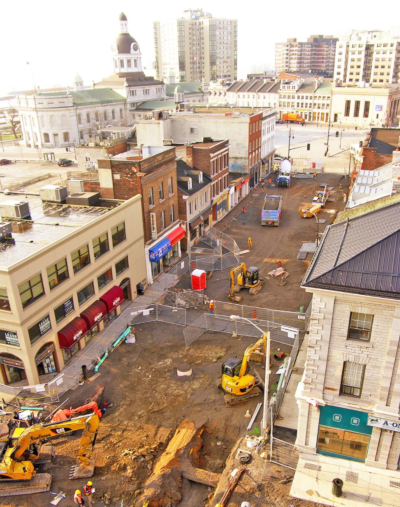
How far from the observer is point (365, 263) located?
16.3 metres

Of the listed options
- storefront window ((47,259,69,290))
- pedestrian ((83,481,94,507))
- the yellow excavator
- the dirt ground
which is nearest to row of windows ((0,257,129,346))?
storefront window ((47,259,69,290))

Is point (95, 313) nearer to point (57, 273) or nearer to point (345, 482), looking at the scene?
point (57, 273)

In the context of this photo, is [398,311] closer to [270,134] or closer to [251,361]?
[251,361]

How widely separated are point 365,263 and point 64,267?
Result: 18.7 metres

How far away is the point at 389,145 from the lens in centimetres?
5616

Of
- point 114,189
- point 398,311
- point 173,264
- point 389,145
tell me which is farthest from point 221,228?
point 398,311

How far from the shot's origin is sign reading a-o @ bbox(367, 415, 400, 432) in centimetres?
1723

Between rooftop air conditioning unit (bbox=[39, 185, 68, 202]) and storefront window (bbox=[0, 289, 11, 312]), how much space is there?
1332 centimetres

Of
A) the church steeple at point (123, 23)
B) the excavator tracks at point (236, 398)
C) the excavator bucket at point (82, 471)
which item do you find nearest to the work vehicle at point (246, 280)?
the excavator tracks at point (236, 398)

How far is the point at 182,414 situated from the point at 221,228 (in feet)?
104

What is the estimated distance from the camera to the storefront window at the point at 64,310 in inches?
1064

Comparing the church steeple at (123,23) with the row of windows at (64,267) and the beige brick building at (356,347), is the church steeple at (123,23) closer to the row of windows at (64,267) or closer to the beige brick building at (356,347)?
the row of windows at (64,267)

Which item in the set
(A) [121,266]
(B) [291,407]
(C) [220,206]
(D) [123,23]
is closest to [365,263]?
(B) [291,407]

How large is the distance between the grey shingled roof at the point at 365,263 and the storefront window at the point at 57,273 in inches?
637
